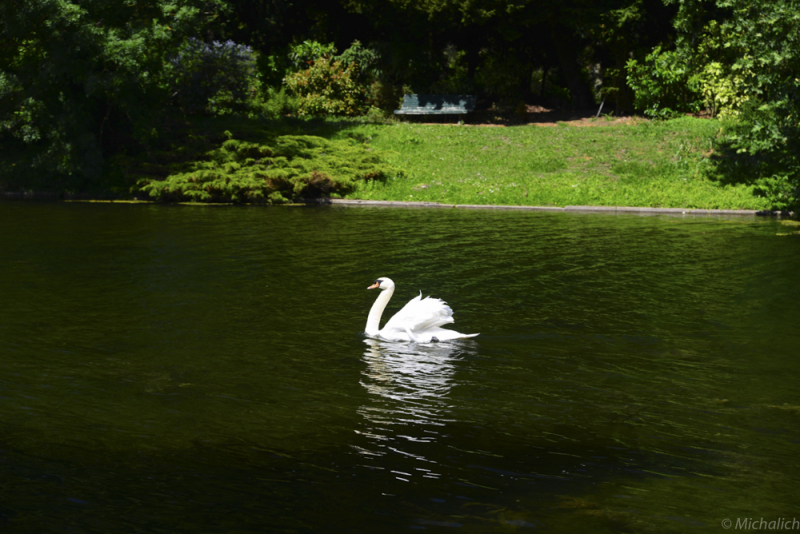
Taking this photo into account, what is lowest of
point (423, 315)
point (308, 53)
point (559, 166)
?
point (423, 315)

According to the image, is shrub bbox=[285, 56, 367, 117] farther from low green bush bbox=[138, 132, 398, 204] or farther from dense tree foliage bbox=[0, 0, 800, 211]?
low green bush bbox=[138, 132, 398, 204]

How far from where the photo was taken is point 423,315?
940 centimetres

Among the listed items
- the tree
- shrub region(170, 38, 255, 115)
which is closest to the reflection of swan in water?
the tree

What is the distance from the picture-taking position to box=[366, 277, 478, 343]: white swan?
940 centimetres

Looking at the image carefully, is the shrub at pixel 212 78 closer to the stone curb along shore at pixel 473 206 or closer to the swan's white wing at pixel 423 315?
the stone curb along shore at pixel 473 206

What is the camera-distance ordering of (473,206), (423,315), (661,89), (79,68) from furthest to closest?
(661,89) < (79,68) < (473,206) < (423,315)

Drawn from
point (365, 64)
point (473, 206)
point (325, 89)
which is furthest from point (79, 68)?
point (365, 64)

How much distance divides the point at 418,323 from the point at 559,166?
64.8 ft

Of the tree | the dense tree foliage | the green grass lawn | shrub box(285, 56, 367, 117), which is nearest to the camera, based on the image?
the dense tree foliage

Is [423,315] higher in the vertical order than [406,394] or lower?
higher

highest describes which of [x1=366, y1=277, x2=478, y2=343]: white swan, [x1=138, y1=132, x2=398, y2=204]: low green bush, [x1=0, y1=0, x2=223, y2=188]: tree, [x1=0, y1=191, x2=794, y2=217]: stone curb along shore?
[x1=0, y1=0, x2=223, y2=188]: tree

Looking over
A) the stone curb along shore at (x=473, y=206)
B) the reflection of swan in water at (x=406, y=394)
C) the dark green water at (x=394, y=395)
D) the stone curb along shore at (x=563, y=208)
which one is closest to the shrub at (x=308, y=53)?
the stone curb along shore at (x=473, y=206)

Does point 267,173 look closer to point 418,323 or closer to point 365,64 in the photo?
point 365,64

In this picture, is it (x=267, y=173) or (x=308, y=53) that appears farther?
(x=308, y=53)
